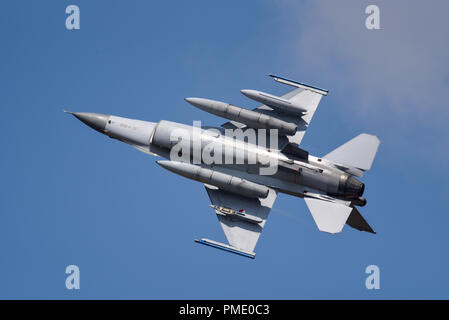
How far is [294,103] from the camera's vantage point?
3294 cm

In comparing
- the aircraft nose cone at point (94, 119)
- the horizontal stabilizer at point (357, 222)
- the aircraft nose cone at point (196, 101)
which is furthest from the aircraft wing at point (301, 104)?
the aircraft nose cone at point (94, 119)

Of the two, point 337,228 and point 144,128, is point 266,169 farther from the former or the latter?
point 144,128

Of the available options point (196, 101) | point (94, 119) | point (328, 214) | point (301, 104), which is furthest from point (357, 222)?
point (94, 119)

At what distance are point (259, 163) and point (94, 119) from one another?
28.4ft

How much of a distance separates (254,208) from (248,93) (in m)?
5.63

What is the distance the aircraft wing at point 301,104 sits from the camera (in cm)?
3341

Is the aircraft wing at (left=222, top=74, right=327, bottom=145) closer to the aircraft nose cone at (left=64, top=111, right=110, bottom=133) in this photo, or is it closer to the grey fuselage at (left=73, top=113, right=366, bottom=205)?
the grey fuselage at (left=73, top=113, right=366, bottom=205)

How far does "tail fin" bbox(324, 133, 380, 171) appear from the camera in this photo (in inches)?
1294

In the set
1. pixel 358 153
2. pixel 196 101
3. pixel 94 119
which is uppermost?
pixel 196 101

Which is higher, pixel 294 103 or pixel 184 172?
pixel 294 103

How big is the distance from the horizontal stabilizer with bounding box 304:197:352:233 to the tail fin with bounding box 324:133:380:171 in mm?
2176

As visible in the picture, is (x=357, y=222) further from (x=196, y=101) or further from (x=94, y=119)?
(x=94, y=119)

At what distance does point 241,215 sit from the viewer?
106 feet

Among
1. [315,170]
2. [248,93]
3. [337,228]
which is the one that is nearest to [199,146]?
[248,93]
